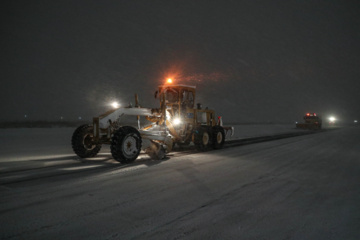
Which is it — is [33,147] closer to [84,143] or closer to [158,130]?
[84,143]

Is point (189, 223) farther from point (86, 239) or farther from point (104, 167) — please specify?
point (104, 167)

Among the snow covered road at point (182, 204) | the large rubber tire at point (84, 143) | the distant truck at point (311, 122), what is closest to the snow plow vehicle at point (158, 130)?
the large rubber tire at point (84, 143)

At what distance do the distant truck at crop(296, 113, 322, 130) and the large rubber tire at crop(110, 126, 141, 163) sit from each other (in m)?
38.2

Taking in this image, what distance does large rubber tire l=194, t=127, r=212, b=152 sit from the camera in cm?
1272

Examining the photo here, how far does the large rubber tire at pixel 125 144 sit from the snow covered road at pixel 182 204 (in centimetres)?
83

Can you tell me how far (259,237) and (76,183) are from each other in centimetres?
431

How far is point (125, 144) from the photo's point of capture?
8711 millimetres

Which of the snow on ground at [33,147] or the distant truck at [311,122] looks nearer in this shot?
the snow on ground at [33,147]

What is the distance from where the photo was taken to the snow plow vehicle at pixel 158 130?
8875mm

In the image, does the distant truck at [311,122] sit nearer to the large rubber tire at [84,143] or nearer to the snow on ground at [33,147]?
Result: the snow on ground at [33,147]

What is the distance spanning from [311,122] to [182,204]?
4204 centimetres

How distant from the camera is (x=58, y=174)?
6.90 metres

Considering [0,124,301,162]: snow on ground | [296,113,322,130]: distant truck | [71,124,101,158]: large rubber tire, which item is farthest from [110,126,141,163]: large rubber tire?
[296,113,322,130]: distant truck

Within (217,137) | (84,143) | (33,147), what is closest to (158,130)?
(84,143)
